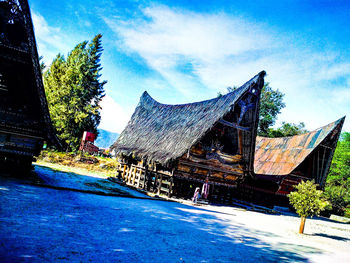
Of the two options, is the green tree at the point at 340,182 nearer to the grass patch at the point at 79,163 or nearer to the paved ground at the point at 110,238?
the paved ground at the point at 110,238

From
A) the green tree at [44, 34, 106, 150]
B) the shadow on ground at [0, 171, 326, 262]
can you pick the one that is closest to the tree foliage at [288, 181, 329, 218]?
the shadow on ground at [0, 171, 326, 262]

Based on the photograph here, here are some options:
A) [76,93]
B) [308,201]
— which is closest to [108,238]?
[308,201]

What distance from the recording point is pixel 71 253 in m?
3.70

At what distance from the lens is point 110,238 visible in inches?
188

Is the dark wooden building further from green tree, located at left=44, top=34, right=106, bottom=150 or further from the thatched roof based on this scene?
green tree, located at left=44, top=34, right=106, bottom=150

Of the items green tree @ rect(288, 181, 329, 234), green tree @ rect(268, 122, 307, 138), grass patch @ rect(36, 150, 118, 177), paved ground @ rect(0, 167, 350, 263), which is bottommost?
grass patch @ rect(36, 150, 118, 177)

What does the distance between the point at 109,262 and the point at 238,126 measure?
41.6 feet

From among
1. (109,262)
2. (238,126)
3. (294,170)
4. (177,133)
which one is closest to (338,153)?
(294,170)

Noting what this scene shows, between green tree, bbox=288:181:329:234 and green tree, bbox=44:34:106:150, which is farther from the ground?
green tree, bbox=44:34:106:150

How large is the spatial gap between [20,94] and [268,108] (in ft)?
130

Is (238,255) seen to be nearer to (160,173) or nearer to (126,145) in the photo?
(160,173)

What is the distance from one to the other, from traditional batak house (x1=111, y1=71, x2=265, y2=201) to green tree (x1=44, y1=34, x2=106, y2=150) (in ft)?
60.9

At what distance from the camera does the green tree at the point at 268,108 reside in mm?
40656

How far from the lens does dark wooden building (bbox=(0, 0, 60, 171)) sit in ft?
29.6
